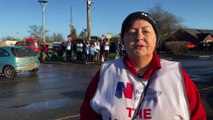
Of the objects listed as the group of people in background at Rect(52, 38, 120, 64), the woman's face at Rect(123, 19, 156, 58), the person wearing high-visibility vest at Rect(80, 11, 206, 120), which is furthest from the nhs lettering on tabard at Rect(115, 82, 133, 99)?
the group of people in background at Rect(52, 38, 120, 64)

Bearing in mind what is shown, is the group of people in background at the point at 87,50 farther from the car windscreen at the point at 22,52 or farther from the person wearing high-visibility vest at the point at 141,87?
the person wearing high-visibility vest at the point at 141,87

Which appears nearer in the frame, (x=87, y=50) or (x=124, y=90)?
(x=124, y=90)

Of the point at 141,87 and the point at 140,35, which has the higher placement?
the point at 140,35

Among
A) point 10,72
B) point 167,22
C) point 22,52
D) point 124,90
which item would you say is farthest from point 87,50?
point 167,22

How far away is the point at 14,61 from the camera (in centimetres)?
1703

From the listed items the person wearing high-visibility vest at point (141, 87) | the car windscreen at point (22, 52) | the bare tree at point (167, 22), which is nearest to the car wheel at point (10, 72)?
the car windscreen at point (22, 52)

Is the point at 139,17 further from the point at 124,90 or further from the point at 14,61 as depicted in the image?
the point at 14,61

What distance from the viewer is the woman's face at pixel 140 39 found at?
2.42m

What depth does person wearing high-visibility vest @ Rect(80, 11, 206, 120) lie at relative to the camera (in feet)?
7.32

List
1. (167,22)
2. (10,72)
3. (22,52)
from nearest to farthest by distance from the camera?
(10,72), (22,52), (167,22)

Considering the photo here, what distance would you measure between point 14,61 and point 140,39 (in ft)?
50.4

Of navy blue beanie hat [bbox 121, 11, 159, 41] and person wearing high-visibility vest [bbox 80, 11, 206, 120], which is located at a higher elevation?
navy blue beanie hat [bbox 121, 11, 159, 41]

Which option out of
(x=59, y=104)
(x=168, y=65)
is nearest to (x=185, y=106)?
(x=168, y=65)

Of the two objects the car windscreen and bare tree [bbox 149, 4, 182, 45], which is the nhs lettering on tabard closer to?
the car windscreen
